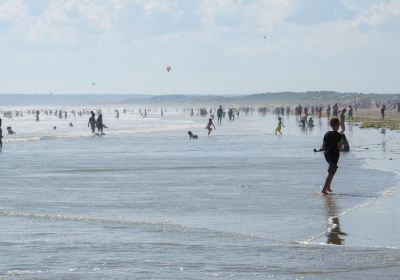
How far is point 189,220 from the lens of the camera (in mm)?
14625

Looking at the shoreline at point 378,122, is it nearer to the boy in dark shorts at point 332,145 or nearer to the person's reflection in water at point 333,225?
the boy in dark shorts at point 332,145

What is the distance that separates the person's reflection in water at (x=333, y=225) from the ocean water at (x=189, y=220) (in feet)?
0.07

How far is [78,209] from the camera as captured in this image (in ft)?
53.0

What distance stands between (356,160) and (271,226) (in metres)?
15.8

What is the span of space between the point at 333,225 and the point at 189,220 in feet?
8.01

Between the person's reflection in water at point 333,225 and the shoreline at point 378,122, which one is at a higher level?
the person's reflection in water at point 333,225

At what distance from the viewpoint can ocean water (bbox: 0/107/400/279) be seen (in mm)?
10516

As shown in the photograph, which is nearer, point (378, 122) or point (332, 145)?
point (332, 145)

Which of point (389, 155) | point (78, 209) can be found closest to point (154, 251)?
point (78, 209)

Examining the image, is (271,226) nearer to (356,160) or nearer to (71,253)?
(71,253)

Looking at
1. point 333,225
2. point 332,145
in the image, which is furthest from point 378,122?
point 333,225

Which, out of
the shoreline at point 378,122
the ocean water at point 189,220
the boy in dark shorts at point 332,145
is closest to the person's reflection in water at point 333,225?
the ocean water at point 189,220

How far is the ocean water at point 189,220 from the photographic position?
10516 mm

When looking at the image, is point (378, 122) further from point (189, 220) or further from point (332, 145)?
point (189, 220)
